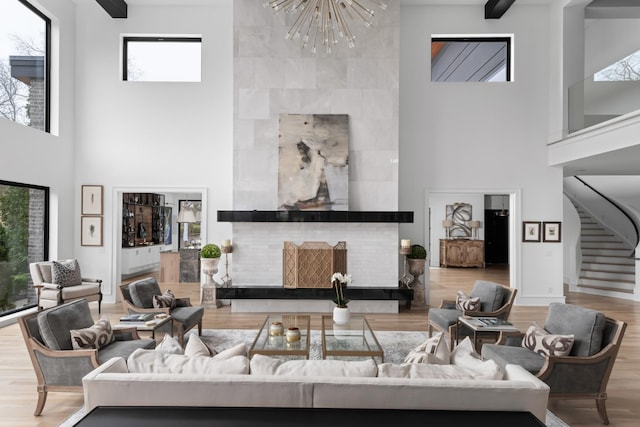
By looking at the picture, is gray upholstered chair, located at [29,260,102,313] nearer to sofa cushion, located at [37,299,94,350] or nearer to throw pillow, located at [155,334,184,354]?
sofa cushion, located at [37,299,94,350]

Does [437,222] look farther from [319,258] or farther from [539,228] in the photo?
[319,258]

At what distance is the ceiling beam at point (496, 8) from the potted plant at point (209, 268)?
6.81 m

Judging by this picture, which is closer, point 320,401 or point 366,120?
point 320,401

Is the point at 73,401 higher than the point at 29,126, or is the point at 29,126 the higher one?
the point at 29,126

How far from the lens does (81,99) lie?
7.70 m

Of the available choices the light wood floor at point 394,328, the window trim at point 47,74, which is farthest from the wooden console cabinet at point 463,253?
the window trim at point 47,74

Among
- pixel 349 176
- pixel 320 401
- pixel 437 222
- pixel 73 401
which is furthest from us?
pixel 437 222

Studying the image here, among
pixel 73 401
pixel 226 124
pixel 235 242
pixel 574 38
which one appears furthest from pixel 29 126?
pixel 574 38

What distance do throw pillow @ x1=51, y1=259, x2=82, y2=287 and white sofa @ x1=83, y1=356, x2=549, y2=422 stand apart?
5.02 metres

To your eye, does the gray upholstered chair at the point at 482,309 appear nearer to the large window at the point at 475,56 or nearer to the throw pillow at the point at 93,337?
the throw pillow at the point at 93,337

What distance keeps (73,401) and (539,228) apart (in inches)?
306

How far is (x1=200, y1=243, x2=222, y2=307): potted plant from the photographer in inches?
286

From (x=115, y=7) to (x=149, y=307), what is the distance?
5726 mm

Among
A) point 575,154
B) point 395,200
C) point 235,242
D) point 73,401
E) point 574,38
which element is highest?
point 574,38
